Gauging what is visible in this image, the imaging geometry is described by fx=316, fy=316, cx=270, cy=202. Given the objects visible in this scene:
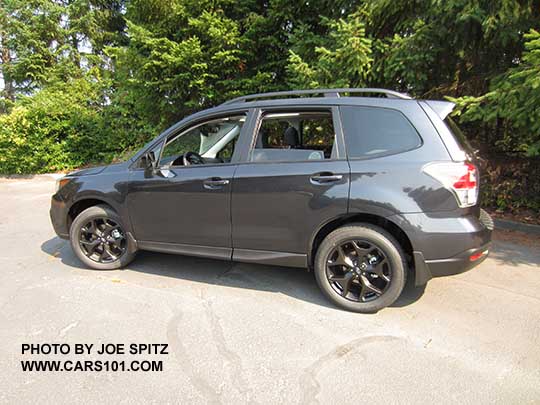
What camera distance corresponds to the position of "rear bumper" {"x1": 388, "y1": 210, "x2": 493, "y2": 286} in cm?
249

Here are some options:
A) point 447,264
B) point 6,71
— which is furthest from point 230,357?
point 6,71

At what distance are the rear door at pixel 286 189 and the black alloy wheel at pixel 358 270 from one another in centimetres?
29

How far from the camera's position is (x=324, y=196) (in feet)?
8.87

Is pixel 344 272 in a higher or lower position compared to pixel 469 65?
lower

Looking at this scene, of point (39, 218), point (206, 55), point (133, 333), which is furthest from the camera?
point (206, 55)

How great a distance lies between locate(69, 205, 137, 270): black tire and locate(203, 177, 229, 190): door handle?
1.24 metres

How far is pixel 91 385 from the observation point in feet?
6.69

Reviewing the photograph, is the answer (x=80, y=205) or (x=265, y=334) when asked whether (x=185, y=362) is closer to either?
(x=265, y=334)

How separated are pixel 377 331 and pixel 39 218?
633 centimetres

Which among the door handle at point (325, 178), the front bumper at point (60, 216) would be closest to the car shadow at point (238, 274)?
the front bumper at point (60, 216)

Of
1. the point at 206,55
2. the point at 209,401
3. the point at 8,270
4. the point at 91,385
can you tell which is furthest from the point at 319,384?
the point at 206,55

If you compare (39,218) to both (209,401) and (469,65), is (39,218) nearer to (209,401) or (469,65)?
(209,401)

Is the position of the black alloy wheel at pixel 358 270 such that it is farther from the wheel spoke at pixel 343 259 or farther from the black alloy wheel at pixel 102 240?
the black alloy wheel at pixel 102 240

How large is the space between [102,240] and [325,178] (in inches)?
104
